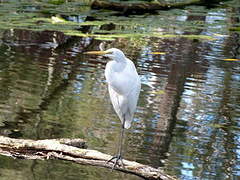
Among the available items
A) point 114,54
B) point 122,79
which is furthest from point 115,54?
point 122,79

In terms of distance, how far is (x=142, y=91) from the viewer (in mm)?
6312

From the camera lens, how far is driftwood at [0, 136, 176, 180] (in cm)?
313

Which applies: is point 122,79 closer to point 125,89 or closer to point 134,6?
point 125,89

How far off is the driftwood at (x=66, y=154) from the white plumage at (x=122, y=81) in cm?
46

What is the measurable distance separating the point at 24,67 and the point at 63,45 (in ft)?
4.73

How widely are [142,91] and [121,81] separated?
109 inches

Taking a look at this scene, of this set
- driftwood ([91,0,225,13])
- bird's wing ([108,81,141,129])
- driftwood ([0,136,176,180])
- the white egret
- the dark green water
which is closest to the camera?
driftwood ([0,136,176,180])

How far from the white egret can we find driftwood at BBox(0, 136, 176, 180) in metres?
0.11

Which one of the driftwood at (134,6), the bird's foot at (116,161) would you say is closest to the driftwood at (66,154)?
the bird's foot at (116,161)

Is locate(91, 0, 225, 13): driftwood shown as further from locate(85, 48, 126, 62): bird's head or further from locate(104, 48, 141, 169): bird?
locate(85, 48, 126, 62): bird's head

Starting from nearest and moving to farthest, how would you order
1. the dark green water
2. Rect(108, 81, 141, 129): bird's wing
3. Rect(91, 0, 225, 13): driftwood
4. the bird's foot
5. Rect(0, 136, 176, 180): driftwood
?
Rect(0, 136, 176, 180): driftwood, the bird's foot, Rect(108, 81, 141, 129): bird's wing, the dark green water, Rect(91, 0, 225, 13): driftwood

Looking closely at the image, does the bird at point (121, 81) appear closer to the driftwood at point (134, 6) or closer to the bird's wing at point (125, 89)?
the bird's wing at point (125, 89)

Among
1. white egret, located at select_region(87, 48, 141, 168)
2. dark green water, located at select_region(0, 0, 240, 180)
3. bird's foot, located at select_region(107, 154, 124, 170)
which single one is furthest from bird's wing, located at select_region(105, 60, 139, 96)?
dark green water, located at select_region(0, 0, 240, 180)

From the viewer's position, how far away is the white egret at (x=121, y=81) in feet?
→ 11.4
